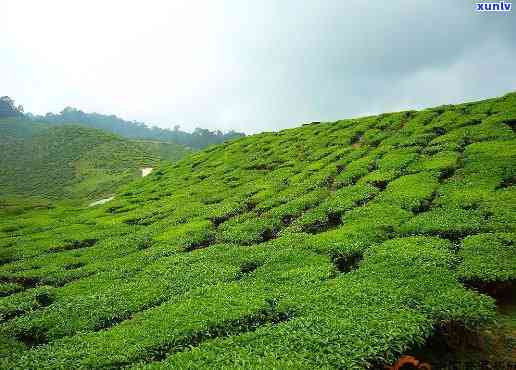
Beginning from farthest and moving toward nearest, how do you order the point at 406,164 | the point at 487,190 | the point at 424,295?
the point at 406,164
the point at 487,190
the point at 424,295

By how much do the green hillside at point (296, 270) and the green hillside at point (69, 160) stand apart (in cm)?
6794

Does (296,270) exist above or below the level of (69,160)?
below

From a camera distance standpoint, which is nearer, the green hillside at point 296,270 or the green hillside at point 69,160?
the green hillside at point 296,270

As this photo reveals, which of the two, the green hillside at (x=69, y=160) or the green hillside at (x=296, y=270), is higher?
the green hillside at (x=69, y=160)

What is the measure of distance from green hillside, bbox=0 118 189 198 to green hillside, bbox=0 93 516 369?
67.9 meters

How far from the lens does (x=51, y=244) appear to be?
33.1 metres

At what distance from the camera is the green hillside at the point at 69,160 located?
107 m

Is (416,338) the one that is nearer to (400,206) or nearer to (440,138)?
(400,206)

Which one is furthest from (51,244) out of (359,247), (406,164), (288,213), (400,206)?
(406,164)

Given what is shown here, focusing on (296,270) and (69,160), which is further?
(69,160)

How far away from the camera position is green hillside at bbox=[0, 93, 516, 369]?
14188 mm

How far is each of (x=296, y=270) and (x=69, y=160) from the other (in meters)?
127

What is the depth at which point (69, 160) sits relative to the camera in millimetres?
128500

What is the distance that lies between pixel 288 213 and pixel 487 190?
1381cm
